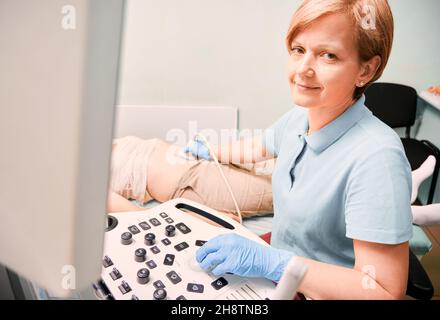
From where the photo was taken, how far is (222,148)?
1330 millimetres

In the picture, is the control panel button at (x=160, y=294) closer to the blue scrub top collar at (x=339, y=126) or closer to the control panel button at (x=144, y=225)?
the control panel button at (x=144, y=225)

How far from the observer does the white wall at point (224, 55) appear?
1.48m

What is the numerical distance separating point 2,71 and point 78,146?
0.37ft

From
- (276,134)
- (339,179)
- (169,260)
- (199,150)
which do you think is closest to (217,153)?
(199,150)

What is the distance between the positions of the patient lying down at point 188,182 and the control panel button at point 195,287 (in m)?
0.71

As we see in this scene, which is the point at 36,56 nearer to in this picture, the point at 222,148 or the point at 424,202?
the point at 222,148

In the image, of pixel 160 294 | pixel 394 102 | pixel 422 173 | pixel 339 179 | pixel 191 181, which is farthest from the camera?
pixel 394 102

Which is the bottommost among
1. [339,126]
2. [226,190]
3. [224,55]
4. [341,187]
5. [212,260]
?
[226,190]

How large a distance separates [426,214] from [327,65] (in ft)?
2.13

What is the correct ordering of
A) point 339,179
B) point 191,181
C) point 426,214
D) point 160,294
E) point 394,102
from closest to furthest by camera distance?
point 160,294 → point 339,179 → point 426,214 → point 191,181 → point 394,102

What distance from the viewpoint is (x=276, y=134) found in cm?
105

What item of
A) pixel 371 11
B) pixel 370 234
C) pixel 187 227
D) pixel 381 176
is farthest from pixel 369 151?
pixel 187 227

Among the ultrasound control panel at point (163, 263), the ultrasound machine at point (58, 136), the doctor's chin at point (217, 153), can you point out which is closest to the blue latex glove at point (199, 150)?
the doctor's chin at point (217, 153)

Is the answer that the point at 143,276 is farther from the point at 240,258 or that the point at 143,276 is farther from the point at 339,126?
the point at 339,126
